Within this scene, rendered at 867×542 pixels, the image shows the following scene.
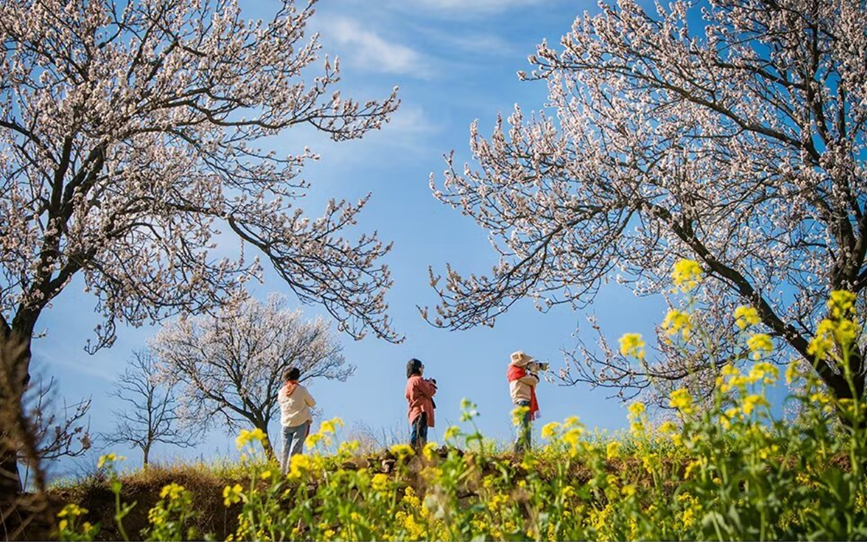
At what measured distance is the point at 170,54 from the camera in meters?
10.6

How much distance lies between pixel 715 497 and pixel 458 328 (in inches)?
226

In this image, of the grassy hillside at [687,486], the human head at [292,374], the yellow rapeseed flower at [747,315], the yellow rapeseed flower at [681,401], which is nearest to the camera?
the grassy hillside at [687,486]

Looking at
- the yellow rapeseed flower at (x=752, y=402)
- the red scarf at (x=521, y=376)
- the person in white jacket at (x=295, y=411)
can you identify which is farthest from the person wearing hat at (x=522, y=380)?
the yellow rapeseed flower at (x=752, y=402)

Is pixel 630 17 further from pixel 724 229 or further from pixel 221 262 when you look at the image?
pixel 221 262

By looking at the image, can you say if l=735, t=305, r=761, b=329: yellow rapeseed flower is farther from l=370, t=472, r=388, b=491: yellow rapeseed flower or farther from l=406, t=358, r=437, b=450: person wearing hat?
l=406, t=358, r=437, b=450: person wearing hat

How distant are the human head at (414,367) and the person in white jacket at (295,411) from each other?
155cm

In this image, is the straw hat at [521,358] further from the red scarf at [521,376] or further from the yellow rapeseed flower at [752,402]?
the yellow rapeseed flower at [752,402]

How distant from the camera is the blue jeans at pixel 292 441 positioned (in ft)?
36.2

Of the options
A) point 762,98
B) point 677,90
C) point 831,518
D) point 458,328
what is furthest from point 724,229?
point 831,518

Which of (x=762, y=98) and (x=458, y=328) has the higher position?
(x=762, y=98)

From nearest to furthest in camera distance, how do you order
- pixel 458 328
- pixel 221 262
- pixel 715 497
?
pixel 715 497 < pixel 458 328 < pixel 221 262

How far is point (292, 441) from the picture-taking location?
1138cm

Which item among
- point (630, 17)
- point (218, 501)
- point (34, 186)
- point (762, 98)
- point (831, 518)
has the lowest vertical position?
point (831, 518)

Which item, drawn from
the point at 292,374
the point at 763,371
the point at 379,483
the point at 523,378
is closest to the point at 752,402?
the point at 763,371
